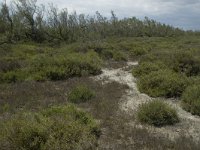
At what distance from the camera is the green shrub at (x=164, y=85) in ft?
48.6

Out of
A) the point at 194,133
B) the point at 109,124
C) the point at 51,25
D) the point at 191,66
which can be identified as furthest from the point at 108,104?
the point at 51,25

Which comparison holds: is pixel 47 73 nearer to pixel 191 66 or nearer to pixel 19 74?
pixel 19 74

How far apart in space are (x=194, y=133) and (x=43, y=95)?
6.71 m

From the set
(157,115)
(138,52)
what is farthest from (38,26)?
(157,115)

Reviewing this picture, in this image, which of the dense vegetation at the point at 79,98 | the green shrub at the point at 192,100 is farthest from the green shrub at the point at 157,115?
the green shrub at the point at 192,100

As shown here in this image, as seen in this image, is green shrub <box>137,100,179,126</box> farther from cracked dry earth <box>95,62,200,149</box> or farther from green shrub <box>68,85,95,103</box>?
green shrub <box>68,85,95,103</box>

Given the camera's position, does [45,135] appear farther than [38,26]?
No

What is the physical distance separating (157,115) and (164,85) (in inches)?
163

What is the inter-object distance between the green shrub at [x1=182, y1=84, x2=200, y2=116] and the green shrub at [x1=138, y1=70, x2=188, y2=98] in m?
1.10

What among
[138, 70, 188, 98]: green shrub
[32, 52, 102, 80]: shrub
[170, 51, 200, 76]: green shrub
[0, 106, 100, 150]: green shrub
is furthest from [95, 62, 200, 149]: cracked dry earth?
[170, 51, 200, 76]: green shrub

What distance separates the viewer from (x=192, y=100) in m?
12.8

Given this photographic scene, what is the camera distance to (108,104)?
13016 mm

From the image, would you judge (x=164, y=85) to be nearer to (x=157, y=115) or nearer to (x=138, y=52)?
(x=157, y=115)

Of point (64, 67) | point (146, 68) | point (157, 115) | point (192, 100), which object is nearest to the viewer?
point (157, 115)
